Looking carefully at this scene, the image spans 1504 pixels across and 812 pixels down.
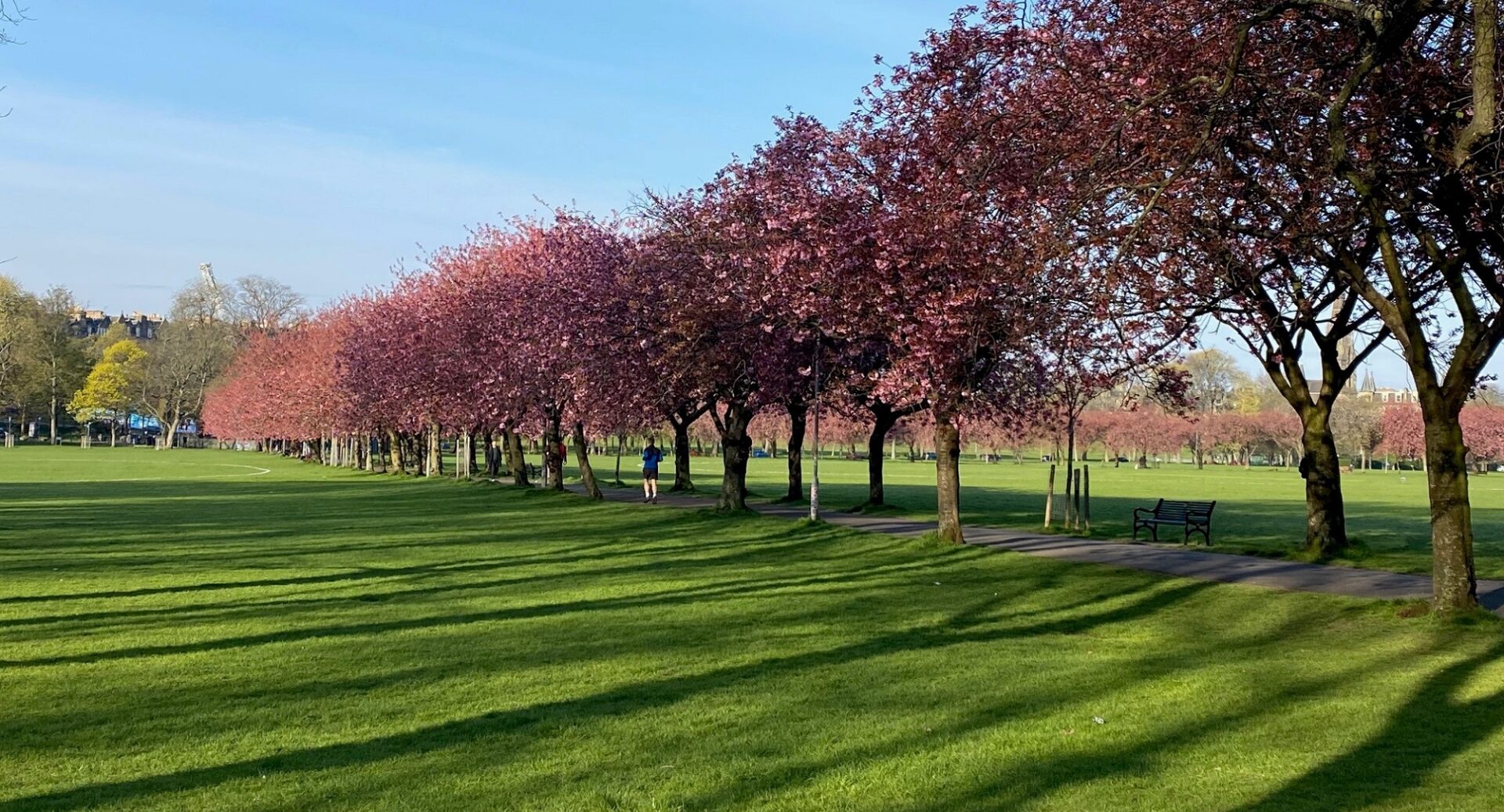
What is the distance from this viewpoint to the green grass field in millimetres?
6984

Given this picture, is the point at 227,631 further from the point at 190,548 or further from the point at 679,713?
the point at 190,548

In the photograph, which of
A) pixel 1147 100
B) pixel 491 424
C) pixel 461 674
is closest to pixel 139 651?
pixel 461 674

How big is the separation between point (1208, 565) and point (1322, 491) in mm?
2994

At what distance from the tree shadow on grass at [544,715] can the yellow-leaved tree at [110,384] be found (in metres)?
136

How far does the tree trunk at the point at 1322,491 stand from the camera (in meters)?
20.5

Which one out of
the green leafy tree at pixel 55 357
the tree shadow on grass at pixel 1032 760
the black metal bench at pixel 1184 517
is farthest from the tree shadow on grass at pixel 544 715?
the green leafy tree at pixel 55 357

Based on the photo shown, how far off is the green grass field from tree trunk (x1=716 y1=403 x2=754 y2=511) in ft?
38.6

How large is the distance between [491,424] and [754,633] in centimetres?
3466

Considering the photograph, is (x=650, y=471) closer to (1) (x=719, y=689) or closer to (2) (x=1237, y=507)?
(2) (x=1237, y=507)

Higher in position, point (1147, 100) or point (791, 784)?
point (1147, 100)

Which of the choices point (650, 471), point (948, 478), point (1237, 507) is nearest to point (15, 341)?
point (650, 471)

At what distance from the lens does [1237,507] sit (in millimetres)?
45688

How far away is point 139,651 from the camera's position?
37.3 feet

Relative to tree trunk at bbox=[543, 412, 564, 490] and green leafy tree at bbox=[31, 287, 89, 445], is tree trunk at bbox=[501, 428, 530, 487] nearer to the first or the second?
tree trunk at bbox=[543, 412, 564, 490]
